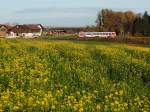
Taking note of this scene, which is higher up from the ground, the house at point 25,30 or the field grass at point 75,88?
the field grass at point 75,88

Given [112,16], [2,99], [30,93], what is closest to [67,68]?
[30,93]

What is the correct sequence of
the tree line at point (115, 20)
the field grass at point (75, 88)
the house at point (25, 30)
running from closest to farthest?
the field grass at point (75, 88) → the tree line at point (115, 20) → the house at point (25, 30)

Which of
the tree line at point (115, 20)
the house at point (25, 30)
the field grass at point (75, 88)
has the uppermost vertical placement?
the field grass at point (75, 88)

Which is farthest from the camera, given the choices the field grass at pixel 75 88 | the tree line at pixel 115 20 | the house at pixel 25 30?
the house at pixel 25 30

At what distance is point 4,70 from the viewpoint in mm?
15539

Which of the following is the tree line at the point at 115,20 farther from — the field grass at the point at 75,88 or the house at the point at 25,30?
the field grass at the point at 75,88

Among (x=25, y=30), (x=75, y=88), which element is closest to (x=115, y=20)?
(x=25, y=30)

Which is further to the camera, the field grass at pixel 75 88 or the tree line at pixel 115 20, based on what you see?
the tree line at pixel 115 20

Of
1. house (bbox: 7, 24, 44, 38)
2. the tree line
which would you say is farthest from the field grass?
house (bbox: 7, 24, 44, 38)

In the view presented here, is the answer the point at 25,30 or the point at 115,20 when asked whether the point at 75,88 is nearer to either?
the point at 115,20

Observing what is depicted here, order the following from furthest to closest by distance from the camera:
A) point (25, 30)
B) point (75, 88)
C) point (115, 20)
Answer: point (25, 30) → point (115, 20) → point (75, 88)

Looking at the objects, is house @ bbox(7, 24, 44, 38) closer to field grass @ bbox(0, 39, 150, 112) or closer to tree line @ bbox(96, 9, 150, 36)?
tree line @ bbox(96, 9, 150, 36)

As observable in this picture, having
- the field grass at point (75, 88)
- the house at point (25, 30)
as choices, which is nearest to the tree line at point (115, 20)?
the house at point (25, 30)

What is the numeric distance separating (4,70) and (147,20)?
113275mm
